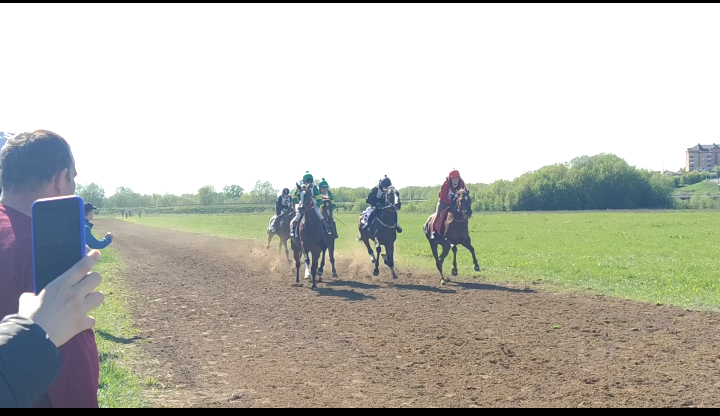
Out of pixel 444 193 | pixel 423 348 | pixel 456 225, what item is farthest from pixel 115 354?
pixel 444 193

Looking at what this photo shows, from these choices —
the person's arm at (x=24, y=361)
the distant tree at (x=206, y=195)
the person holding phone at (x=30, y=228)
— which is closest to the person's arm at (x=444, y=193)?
the person holding phone at (x=30, y=228)

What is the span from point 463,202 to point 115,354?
30.9 ft

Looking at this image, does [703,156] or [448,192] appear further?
[703,156]

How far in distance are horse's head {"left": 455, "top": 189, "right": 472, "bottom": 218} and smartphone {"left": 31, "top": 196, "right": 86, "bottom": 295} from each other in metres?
14.1

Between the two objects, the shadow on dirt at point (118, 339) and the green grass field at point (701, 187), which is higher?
the green grass field at point (701, 187)

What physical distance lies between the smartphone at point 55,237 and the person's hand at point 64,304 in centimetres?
14

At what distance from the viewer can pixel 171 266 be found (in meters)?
22.6

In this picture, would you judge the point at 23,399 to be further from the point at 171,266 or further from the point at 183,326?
the point at 171,266

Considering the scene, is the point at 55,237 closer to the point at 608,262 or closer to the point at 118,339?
the point at 118,339

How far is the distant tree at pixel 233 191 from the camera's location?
116600 mm

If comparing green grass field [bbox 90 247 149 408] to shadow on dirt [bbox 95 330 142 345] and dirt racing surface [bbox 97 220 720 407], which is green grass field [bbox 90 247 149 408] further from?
dirt racing surface [bbox 97 220 720 407]

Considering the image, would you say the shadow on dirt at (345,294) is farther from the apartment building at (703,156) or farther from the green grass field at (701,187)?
the apartment building at (703,156)

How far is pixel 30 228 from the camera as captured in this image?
2.62m

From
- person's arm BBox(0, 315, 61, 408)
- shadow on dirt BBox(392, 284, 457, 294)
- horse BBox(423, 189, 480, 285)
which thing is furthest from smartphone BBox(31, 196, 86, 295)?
horse BBox(423, 189, 480, 285)
